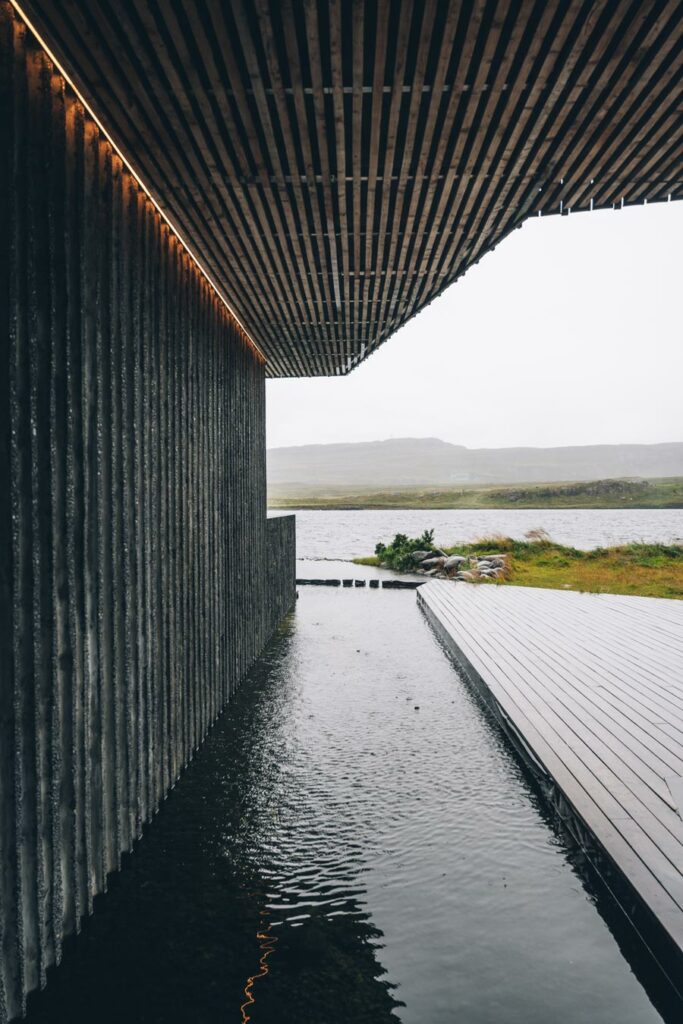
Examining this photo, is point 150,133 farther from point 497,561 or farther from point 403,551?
point 403,551

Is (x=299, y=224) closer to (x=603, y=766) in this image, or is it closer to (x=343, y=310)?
(x=343, y=310)

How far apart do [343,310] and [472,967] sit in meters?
5.55

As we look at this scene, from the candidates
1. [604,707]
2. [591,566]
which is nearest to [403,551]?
[591,566]

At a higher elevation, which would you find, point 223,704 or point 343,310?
point 343,310

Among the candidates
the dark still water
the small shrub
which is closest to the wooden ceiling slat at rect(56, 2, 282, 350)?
the dark still water

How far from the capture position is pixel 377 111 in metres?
3.08

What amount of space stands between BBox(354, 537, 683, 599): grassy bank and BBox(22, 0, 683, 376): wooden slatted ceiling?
32.1 ft

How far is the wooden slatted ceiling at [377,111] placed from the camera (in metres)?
2.49

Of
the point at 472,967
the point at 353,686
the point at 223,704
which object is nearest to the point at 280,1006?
the point at 472,967

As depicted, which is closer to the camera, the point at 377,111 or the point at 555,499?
the point at 377,111

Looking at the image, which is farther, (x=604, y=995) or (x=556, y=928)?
(x=556, y=928)

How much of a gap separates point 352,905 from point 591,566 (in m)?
14.5

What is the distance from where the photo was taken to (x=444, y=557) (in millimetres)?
16812

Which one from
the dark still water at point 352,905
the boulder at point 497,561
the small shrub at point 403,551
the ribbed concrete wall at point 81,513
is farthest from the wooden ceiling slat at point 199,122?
the small shrub at point 403,551
